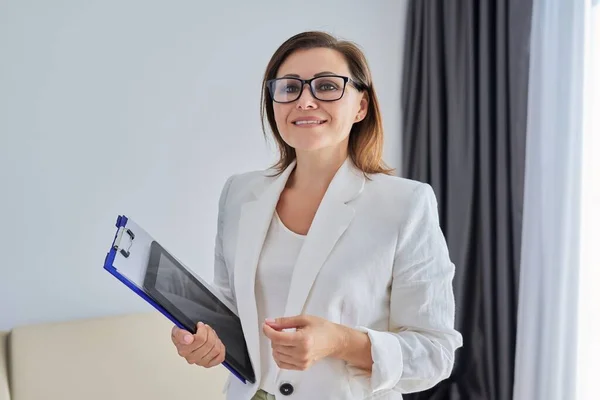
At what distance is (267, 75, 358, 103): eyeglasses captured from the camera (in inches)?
47.3

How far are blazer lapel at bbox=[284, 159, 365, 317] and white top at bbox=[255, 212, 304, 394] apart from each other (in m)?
0.04

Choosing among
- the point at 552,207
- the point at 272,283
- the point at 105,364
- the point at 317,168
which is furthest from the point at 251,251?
the point at 552,207

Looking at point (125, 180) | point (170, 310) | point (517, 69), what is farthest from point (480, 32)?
point (170, 310)

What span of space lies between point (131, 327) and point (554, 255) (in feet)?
4.37

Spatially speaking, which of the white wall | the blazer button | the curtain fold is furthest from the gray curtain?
the blazer button

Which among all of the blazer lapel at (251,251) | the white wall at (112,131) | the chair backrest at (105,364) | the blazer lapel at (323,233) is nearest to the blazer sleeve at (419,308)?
the blazer lapel at (323,233)

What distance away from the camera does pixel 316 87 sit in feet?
3.96

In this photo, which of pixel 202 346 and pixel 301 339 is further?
pixel 202 346

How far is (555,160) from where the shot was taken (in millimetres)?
2184

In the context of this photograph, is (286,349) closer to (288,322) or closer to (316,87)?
(288,322)

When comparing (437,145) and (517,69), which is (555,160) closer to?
(517,69)

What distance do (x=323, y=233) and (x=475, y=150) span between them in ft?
4.87

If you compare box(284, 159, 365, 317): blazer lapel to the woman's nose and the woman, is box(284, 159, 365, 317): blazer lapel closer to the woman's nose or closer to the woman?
the woman

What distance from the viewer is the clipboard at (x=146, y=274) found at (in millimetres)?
985
